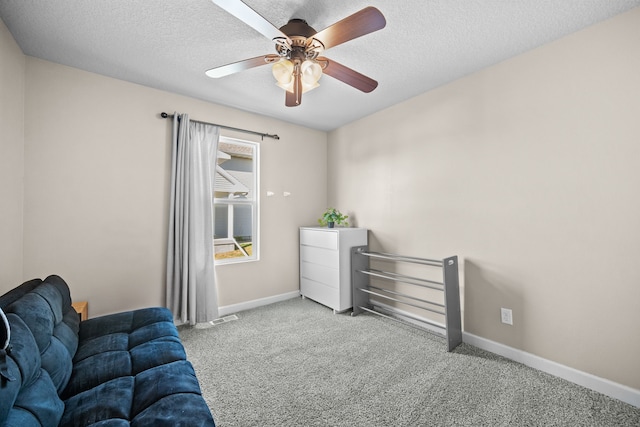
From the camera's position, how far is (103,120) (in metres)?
2.50

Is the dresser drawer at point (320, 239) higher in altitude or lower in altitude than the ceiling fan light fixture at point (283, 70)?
lower

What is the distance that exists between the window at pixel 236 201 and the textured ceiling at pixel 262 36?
2.83 feet

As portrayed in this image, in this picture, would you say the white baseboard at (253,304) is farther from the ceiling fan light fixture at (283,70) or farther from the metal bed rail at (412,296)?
the ceiling fan light fixture at (283,70)

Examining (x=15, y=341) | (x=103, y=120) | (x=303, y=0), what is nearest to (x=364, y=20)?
(x=303, y=0)

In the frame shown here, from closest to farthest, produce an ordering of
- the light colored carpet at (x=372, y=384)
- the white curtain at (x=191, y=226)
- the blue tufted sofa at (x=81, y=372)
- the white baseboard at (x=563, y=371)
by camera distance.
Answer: the blue tufted sofa at (x=81, y=372)
the light colored carpet at (x=372, y=384)
the white baseboard at (x=563, y=371)
the white curtain at (x=191, y=226)

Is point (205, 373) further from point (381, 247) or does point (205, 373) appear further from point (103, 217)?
point (381, 247)

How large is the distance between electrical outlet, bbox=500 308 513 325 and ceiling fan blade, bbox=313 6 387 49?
2.30 meters

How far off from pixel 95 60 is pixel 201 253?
1908 millimetres

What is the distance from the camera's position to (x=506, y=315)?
2.27 meters

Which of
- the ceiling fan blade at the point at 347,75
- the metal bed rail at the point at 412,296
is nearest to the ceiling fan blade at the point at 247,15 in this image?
the ceiling fan blade at the point at 347,75

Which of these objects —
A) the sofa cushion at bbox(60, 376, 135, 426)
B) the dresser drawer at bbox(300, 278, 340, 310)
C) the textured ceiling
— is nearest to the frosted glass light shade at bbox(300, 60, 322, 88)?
the textured ceiling

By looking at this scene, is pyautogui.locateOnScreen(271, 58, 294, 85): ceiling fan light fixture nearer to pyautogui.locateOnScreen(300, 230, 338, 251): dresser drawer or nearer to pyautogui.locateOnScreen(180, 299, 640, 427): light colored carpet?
pyautogui.locateOnScreen(300, 230, 338, 251): dresser drawer

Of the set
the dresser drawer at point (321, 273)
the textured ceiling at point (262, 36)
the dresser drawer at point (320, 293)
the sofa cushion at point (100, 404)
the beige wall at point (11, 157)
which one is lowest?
the dresser drawer at point (320, 293)

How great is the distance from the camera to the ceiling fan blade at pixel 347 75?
179cm
